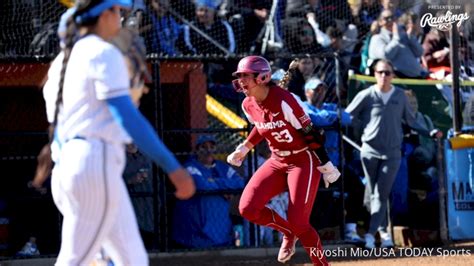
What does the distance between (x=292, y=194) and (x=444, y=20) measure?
5.55 meters

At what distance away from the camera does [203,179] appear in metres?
11.3

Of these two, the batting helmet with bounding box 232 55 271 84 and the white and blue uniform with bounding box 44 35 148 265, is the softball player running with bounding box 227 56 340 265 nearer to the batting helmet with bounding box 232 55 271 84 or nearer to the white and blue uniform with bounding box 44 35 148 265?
the batting helmet with bounding box 232 55 271 84

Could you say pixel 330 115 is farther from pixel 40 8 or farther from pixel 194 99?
pixel 40 8

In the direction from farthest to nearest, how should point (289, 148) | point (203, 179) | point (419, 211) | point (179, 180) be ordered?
point (419, 211), point (203, 179), point (289, 148), point (179, 180)

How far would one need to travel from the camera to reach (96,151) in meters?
4.85

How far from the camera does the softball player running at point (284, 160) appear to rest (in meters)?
8.86

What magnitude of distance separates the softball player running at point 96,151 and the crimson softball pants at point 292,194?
396cm

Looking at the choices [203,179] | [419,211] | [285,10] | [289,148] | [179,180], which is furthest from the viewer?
[285,10]

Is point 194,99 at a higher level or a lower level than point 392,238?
higher

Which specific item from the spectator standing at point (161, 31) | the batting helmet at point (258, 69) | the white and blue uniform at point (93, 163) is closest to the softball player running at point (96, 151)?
the white and blue uniform at point (93, 163)

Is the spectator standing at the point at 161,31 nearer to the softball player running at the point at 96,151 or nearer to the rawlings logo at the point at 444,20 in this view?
the rawlings logo at the point at 444,20

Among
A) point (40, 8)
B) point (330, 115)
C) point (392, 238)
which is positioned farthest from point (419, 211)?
point (40, 8)

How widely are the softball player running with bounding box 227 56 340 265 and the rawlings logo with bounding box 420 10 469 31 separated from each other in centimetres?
448

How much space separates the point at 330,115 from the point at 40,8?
3.79 meters
